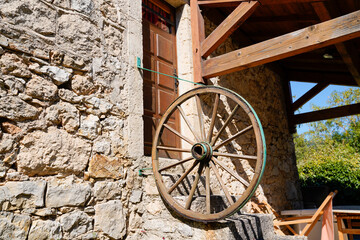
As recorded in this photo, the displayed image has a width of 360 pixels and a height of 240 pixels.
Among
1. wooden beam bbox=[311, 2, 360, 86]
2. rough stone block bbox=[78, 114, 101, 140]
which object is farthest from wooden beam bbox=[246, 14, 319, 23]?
rough stone block bbox=[78, 114, 101, 140]

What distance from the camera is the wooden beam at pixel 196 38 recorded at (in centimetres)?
358

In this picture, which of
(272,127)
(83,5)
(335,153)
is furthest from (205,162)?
(335,153)

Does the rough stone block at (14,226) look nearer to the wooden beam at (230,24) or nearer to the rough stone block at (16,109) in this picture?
the rough stone block at (16,109)

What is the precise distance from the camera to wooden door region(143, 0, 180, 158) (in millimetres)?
3396

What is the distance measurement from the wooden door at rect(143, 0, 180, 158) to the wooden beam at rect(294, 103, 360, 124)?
3299mm

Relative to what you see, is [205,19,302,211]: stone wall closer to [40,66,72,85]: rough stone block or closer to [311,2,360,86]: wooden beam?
[311,2,360,86]: wooden beam

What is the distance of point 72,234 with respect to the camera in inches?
88.3

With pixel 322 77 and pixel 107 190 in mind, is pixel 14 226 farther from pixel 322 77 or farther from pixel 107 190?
pixel 322 77

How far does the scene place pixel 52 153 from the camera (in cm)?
225

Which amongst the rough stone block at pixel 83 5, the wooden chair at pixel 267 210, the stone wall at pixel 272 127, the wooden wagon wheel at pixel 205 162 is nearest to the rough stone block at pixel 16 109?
the rough stone block at pixel 83 5

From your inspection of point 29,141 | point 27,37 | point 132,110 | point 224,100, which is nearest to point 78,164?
point 29,141

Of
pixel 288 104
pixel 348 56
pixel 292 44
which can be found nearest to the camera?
pixel 292 44

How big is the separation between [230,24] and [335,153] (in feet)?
39.0

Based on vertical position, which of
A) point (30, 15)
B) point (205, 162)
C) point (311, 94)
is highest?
point (311, 94)
